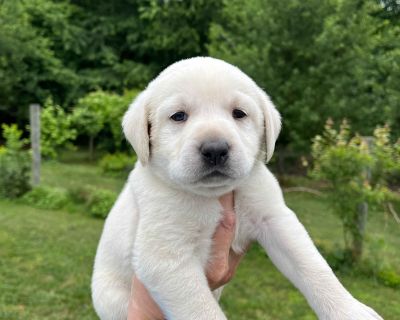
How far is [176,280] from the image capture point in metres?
2.04

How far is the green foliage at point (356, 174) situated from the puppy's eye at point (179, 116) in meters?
4.71

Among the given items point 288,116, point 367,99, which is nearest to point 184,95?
point 288,116

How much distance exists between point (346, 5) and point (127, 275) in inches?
439

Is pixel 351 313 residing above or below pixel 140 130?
below

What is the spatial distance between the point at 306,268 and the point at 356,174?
4702 millimetres

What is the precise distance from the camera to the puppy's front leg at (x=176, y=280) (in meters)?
2.01

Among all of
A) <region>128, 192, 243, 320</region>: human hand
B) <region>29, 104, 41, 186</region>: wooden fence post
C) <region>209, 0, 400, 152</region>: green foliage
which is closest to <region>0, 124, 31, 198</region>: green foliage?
<region>29, 104, 41, 186</region>: wooden fence post

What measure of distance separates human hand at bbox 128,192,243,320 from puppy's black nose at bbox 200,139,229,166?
1.13 feet

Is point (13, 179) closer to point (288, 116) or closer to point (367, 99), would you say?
point (288, 116)

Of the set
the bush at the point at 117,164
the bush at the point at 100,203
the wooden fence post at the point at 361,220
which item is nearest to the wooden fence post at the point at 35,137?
the bush at the point at 100,203

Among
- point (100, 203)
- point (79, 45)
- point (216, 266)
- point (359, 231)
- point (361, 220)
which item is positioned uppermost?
point (216, 266)

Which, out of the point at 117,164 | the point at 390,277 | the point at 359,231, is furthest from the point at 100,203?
the point at 390,277

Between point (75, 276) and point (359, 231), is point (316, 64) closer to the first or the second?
point (359, 231)

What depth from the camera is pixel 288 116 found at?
1212 centimetres
